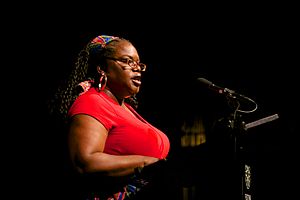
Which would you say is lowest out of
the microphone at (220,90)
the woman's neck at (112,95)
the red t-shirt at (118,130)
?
the red t-shirt at (118,130)

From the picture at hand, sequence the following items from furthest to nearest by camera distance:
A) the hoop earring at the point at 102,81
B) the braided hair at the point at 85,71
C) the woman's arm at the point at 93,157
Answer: the braided hair at the point at 85,71 < the hoop earring at the point at 102,81 < the woman's arm at the point at 93,157

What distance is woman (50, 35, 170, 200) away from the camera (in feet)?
5.05

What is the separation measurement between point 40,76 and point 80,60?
57 cm

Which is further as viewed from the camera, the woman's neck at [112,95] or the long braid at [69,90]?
the long braid at [69,90]

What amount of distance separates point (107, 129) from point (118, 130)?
0.09m

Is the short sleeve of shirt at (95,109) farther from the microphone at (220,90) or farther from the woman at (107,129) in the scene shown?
the microphone at (220,90)

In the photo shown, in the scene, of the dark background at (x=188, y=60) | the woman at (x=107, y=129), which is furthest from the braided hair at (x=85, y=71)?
the dark background at (x=188, y=60)

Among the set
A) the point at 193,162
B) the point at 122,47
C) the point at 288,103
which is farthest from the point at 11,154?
the point at 288,103

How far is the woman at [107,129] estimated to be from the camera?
1540 millimetres

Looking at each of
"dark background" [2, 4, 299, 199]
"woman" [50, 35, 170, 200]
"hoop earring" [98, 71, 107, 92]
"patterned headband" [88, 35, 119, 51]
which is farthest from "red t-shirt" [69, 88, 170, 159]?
"dark background" [2, 4, 299, 199]

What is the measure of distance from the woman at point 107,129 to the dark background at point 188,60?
611 millimetres

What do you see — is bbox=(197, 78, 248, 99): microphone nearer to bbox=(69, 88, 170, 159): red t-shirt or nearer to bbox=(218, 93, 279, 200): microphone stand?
bbox=(218, 93, 279, 200): microphone stand

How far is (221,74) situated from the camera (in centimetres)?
365

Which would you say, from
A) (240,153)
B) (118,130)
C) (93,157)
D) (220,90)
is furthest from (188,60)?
(93,157)
